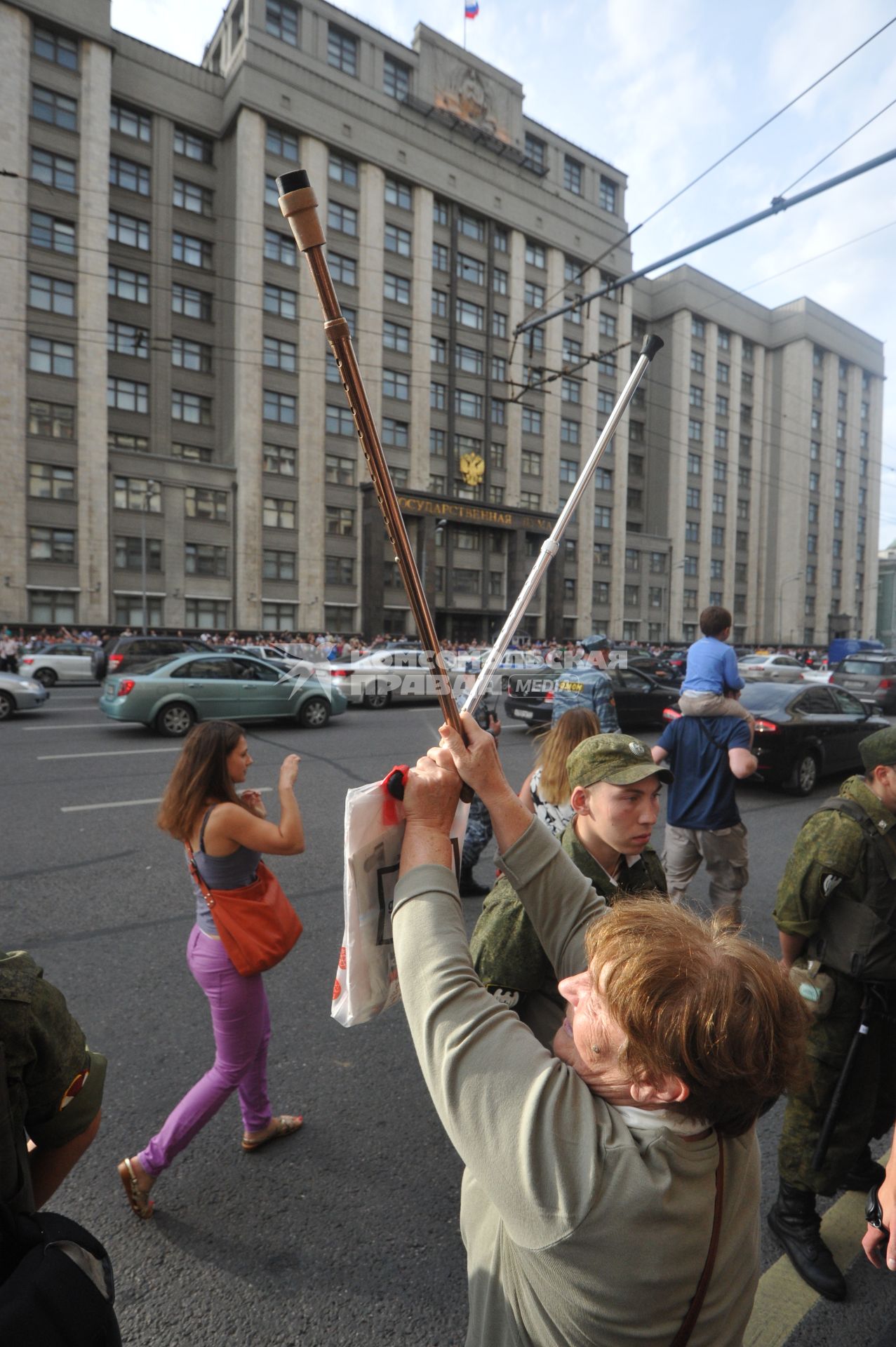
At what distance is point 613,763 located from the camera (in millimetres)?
2350

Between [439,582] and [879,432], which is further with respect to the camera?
[879,432]

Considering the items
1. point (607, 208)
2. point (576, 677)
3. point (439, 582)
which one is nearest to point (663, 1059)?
point (576, 677)

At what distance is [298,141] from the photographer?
131 ft

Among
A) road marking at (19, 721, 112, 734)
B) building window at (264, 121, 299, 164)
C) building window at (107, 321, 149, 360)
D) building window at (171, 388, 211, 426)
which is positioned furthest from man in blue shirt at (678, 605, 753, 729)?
Result: building window at (264, 121, 299, 164)

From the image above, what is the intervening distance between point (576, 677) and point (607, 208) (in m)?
62.9

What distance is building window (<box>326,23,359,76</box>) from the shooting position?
4167 cm

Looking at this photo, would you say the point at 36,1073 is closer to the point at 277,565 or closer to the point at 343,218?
the point at 277,565

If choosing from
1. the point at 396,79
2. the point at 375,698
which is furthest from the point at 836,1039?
the point at 396,79

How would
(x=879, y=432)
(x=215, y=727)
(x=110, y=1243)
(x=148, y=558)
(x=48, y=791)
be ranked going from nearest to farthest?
(x=110, y=1243) → (x=215, y=727) → (x=48, y=791) → (x=148, y=558) → (x=879, y=432)

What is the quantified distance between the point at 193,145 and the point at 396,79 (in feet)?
45.4

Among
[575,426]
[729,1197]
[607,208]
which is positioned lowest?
[729,1197]

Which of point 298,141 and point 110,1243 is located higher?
point 298,141

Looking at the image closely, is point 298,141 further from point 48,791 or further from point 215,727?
point 215,727

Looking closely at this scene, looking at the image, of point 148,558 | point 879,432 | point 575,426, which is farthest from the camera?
point 879,432
